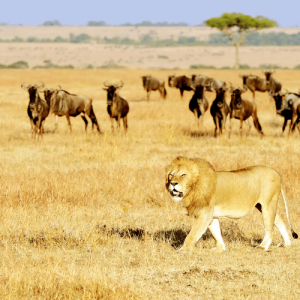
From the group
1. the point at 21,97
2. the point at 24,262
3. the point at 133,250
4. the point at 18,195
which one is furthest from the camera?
the point at 21,97

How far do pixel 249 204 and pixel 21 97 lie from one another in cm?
2474

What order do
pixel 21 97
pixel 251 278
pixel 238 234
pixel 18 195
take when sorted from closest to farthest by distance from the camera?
pixel 251 278 < pixel 238 234 < pixel 18 195 < pixel 21 97

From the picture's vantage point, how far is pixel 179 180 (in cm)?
573

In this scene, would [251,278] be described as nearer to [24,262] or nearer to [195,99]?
[24,262]

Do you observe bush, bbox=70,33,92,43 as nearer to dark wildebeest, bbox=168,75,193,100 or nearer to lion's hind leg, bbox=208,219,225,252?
dark wildebeest, bbox=168,75,193,100

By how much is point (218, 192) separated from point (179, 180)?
56 centimetres

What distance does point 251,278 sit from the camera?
17.7ft

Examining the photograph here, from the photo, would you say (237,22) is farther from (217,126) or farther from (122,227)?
(122,227)

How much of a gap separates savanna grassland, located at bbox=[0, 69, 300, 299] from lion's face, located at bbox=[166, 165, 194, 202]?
72 cm

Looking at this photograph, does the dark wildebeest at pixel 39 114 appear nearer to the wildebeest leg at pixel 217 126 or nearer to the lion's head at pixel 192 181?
the wildebeest leg at pixel 217 126

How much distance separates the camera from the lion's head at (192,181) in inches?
A: 228

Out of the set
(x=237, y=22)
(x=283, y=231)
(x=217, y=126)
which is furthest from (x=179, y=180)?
(x=237, y=22)

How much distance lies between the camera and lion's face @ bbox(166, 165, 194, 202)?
5688 millimetres

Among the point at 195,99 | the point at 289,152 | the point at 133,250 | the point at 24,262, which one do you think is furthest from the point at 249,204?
the point at 195,99
